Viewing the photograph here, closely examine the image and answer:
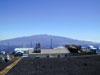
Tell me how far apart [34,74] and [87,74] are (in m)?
3.79

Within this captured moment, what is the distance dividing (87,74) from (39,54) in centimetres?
3713

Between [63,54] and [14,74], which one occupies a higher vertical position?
[14,74]

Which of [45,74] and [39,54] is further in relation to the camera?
[39,54]

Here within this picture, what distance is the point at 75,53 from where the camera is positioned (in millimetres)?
49562

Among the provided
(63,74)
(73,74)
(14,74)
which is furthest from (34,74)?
(73,74)

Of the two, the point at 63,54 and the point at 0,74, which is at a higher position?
the point at 0,74

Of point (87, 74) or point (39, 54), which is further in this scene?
point (39, 54)

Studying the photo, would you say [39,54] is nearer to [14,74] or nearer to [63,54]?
[63,54]

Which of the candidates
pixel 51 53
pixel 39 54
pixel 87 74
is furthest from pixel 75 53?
pixel 87 74

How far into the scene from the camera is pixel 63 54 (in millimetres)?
47594

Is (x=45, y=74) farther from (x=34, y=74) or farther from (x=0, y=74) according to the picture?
(x=0, y=74)

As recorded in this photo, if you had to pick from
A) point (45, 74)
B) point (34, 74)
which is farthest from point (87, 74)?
point (34, 74)

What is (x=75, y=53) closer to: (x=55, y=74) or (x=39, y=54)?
(x=39, y=54)

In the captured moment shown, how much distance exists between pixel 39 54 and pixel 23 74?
36.3 meters
